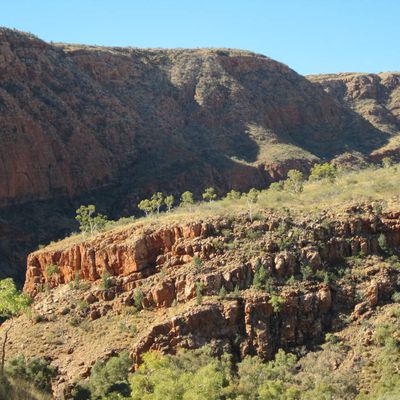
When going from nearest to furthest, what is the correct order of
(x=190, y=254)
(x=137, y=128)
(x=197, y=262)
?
1. (x=197, y=262)
2. (x=190, y=254)
3. (x=137, y=128)

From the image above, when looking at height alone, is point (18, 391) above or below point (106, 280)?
below

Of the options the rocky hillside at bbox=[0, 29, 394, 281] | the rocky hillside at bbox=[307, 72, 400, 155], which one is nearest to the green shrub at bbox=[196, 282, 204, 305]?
the rocky hillside at bbox=[0, 29, 394, 281]

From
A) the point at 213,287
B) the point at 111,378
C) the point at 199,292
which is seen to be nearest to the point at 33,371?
the point at 111,378

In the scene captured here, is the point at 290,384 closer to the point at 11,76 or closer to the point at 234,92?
the point at 11,76

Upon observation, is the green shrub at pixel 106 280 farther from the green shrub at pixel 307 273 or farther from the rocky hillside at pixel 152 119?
the rocky hillside at pixel 152 119

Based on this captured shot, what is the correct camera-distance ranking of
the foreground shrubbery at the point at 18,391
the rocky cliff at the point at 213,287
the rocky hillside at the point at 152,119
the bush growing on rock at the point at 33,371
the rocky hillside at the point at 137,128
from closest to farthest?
the foreground shrubbery at the point at 18,391 → the bush growing on rock at the point at 33,371 → the rocky cliff at the point at 213,287 → the rocky hillside at the point at 137,128 → the rocky hillside at the point at 152,119

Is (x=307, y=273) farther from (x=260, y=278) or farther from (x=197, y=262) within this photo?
(x=197, y=262)

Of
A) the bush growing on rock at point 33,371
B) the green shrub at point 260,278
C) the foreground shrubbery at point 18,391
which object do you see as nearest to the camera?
Answer: the foreground shrubbery at point 18,391

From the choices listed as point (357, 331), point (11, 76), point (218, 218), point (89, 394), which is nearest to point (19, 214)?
point (11, 76)

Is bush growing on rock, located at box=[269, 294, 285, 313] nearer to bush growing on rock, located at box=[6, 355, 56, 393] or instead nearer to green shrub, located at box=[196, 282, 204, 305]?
green shrub, located at box=[196, 282, 204, 305]

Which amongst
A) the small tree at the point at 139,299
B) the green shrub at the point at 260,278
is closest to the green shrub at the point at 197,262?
the green shrub at the point at 260,278

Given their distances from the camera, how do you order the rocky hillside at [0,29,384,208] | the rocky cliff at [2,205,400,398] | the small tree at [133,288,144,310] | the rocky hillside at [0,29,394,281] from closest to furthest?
the rocky cliff at [2,205,400,398] → the small tree at [133,288,144,310] → the rocky hillside at [0,29,394,281] → the rocky hillside at [0,29,384,208]

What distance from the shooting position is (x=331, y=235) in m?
35.6

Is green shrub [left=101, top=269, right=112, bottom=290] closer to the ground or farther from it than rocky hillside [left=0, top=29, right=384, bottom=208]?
closer to the ground
